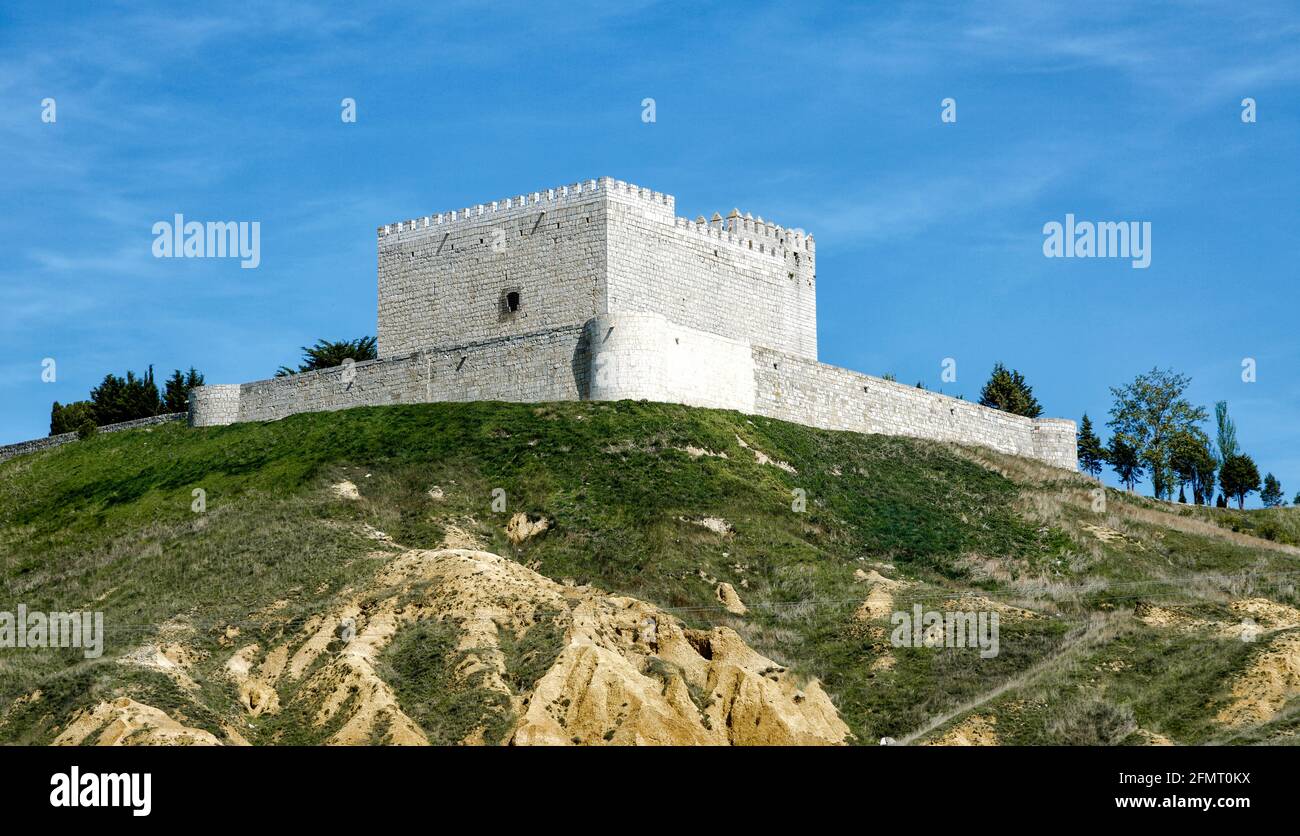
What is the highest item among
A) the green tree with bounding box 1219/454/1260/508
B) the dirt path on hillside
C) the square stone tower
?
the square stone tower

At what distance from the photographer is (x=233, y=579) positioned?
4388 cm

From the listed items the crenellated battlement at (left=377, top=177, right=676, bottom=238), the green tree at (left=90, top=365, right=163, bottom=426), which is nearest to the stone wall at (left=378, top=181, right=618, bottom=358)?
the crenellated battlement at (left=377, top=177, right=676, bottom=238)

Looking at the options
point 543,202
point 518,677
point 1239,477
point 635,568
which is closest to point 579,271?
point 543,202

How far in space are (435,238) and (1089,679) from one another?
97.6 ft

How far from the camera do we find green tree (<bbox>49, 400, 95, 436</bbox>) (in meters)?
67.6

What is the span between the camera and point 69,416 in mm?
68562

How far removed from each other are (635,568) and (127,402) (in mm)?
31950

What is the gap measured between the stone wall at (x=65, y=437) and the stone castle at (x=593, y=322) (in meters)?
2.19

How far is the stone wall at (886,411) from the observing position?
193 ft

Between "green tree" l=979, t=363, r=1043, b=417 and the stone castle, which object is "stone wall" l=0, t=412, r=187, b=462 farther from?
"green tree" l=979, t=363, r=1043, b=417

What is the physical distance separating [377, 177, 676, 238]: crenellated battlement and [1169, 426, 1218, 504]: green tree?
25875 millimetres

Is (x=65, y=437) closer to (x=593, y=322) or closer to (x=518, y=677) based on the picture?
(x=593, y=322)
